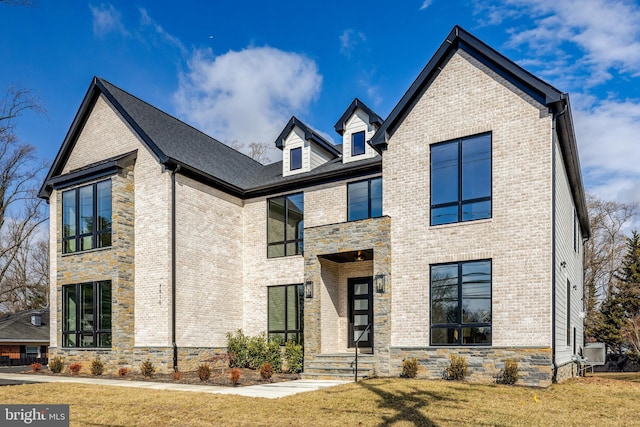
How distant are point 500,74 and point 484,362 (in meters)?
7.48

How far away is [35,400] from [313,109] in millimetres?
20815

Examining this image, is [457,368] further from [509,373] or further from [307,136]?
[307,136]

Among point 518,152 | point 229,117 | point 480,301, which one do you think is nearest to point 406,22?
point 518,152

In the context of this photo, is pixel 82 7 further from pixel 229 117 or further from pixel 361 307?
pixel 229 117

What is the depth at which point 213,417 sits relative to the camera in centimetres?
861

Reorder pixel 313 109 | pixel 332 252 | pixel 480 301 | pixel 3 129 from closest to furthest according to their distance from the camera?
pixel 3 129 < pixel 480 301 < pixel 332 252 < pixel 313 109

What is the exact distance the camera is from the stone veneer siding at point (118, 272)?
1691 cm

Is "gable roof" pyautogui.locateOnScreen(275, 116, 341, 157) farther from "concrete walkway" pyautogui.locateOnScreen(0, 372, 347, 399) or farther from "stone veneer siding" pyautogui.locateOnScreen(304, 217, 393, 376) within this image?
"concrete walkway" pyautogui.locateOnScreen(0, 372, 347, 399)

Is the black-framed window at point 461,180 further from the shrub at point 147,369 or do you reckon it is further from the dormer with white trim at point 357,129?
the shrub at point 147,369

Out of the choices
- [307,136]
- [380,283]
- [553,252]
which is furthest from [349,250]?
[307,136]

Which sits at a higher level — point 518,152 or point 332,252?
point 518,152

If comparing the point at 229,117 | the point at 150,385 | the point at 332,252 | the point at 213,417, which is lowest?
the point at 150,385

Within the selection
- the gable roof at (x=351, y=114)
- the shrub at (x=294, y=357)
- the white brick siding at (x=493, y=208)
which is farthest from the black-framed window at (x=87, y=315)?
the white brick siding at (x=493, y=208)

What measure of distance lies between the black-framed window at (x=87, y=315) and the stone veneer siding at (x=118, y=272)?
27cm
